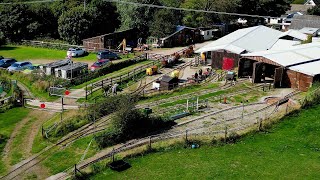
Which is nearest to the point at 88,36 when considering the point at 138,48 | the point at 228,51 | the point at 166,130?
the point at 138,48

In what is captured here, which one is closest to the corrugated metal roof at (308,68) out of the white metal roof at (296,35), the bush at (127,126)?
the bush at (127,126)

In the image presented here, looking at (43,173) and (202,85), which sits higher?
(202,85)

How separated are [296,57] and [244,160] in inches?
832

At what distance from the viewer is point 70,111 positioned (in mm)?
35094

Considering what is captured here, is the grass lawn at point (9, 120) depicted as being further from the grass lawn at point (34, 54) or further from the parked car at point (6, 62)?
the grass lawn at point (34, 54)

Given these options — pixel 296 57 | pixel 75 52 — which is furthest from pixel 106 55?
pixel 296 57

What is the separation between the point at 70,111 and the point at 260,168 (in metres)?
16.7

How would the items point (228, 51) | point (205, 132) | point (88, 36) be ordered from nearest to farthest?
point (205, 132)
point (228, 51)
point (88, 36)

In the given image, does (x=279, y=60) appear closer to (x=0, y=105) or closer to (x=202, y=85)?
(x=202, y=85)

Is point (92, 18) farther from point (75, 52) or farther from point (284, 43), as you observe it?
point (284, 43)

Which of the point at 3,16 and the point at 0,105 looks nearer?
the point at 0,105

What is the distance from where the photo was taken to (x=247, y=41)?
53.5 m

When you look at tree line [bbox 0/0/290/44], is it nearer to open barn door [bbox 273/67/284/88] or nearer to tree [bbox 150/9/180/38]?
tree [bbox 150/9/180/38]

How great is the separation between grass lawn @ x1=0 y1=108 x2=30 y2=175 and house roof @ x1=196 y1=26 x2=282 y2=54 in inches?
927
